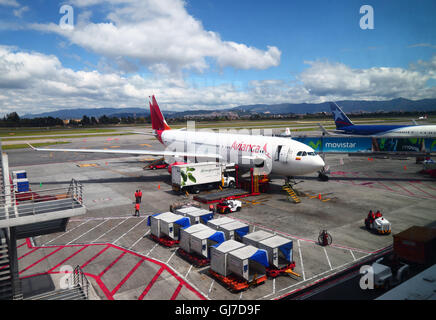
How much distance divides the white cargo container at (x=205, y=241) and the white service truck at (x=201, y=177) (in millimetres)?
14422

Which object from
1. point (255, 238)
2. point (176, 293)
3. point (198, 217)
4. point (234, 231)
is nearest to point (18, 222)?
point (176, 293)

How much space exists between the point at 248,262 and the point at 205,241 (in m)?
3.19

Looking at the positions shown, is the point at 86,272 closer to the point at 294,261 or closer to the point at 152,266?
the point at 152,266

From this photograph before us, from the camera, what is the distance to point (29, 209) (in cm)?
1339

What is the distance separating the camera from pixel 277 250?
16078 mm

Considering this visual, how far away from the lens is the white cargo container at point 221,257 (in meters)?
15.2

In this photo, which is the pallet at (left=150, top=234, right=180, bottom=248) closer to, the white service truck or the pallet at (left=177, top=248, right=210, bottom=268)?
the pallet at (left=177, top=248, right=210, bottom=268)

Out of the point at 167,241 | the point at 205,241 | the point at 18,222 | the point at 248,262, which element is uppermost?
the point at 18,222

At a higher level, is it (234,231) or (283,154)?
(283,154)

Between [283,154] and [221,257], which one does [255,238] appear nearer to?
[221,257]

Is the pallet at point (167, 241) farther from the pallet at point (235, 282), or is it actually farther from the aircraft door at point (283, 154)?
the aircraft door at point (283, 154)

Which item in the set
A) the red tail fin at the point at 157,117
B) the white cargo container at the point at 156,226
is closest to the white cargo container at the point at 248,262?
the white cargo container at the point at 156,226

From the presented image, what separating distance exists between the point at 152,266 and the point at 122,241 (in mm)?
4730
